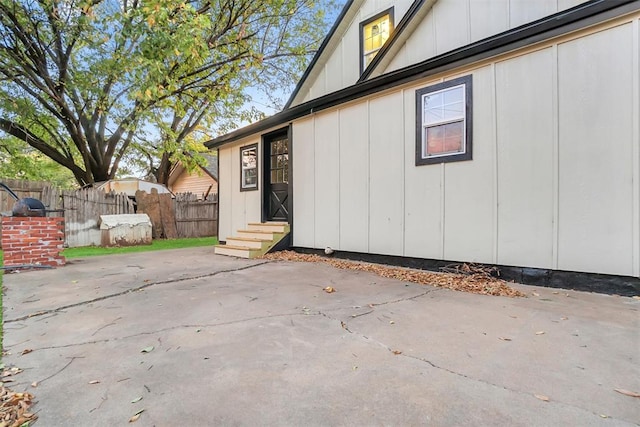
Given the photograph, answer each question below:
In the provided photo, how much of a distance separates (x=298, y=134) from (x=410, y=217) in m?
3.25

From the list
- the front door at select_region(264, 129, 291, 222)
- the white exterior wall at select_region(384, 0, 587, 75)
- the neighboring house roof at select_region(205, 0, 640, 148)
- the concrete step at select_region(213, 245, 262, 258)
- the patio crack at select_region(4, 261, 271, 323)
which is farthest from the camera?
the front door at select_region(264, 129, 291, 222)

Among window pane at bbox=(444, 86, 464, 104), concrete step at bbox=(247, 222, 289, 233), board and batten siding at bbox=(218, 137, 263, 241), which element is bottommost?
concrete step at bbox=(247, 222, 289, 233)

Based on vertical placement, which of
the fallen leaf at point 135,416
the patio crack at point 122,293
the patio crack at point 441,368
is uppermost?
the patio crack at point 441,368

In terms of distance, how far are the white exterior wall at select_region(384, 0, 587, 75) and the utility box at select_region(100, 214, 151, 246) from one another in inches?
311

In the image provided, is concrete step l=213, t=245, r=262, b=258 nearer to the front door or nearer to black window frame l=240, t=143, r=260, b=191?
the front door

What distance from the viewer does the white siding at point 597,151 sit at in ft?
11.0

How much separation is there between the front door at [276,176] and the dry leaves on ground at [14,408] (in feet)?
18.8

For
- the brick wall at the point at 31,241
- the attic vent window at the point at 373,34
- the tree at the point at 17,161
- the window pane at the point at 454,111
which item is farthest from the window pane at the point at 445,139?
the tree at the point at 17,161

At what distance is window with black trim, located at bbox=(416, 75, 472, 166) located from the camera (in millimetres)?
4461

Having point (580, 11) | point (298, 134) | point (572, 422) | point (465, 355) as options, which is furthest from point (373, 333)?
point (298, 134)

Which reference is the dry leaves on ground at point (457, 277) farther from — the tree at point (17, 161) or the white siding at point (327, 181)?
the tree at point (17, 161)

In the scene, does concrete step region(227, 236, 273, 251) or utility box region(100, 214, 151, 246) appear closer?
concrete step region(227, 236, 273, 251)

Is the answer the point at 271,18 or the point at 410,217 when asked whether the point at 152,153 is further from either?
the point at 410,217

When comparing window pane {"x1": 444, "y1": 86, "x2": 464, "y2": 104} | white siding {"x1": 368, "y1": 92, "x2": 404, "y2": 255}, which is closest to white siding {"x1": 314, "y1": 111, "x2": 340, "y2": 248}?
white siding {"x1": 368, "y1": 92, "x2": 404, "y2": 255}
